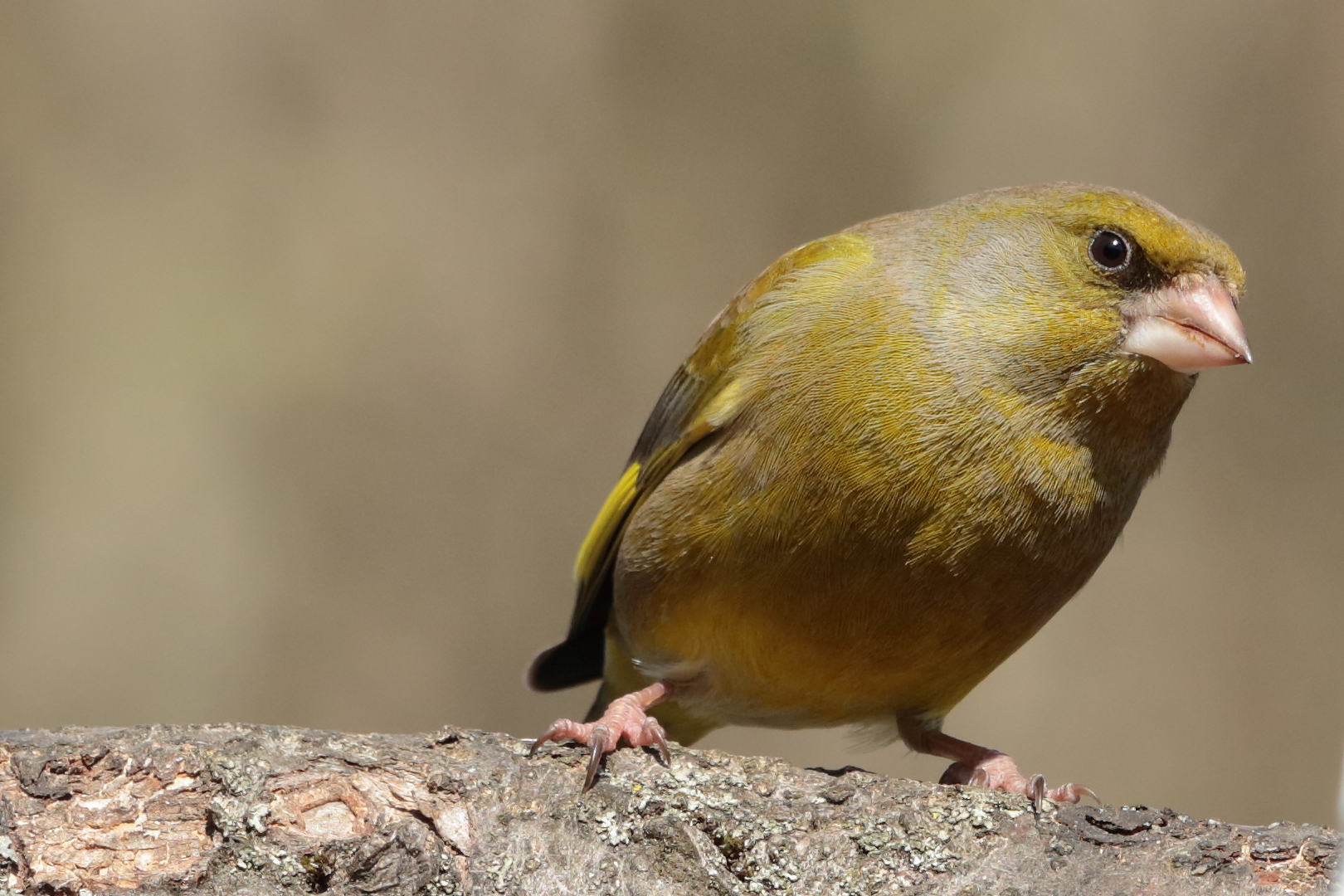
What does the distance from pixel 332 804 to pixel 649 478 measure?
4.74 feet

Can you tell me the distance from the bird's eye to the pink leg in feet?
4.05

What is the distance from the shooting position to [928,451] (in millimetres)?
2980

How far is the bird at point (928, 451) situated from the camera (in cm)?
299

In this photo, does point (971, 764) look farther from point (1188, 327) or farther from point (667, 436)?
point (1188, 327)

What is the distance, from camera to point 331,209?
257 inches

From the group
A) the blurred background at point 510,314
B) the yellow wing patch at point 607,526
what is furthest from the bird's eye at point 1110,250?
the blurred background at point 510,314

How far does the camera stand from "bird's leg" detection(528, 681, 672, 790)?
2691 millimetres

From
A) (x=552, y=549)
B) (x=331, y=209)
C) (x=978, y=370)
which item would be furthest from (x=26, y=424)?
(x=978, y=370)

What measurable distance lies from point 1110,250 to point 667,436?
4.03 ft

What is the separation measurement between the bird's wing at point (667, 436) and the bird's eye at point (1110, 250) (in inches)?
22.5

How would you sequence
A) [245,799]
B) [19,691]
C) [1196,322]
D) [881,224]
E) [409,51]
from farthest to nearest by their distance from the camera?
[409,51] → [19,691] → [881,224] → [1196,322] → [245,799]

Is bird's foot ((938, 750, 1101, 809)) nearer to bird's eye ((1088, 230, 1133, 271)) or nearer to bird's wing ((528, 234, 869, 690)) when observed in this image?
bird's wing ((528, 234, 869, 690))

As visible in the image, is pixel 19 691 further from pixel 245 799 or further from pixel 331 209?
pixel 245 799

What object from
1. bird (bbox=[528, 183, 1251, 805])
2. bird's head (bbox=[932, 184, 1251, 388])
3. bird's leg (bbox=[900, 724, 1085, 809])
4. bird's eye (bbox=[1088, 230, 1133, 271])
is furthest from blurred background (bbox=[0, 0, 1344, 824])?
bird's eye (bbox=[1088, 230, 1133, 271])
